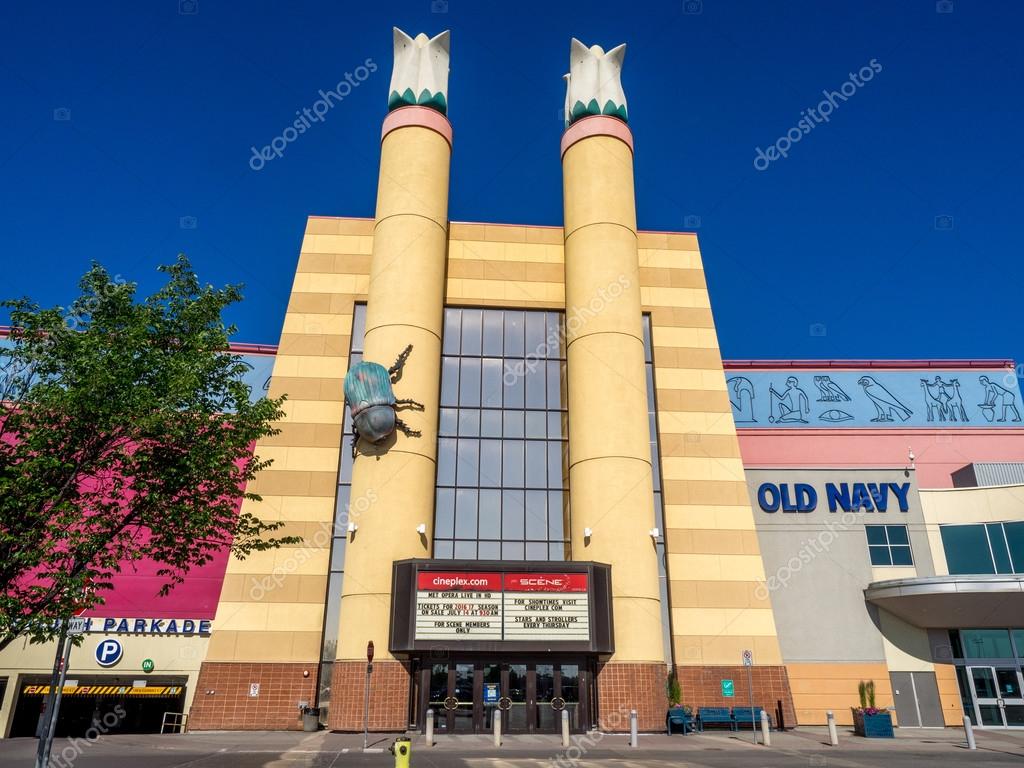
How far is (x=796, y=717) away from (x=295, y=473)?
2247 cm

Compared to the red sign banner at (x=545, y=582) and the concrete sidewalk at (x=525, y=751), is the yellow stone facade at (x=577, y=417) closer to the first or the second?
the red sign banner at (x=545, y=582)

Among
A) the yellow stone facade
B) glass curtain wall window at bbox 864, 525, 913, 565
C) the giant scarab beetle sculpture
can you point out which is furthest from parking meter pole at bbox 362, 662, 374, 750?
glass curtain wall window at bbox 864, 525, 913, 565

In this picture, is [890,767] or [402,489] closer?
[890,767]

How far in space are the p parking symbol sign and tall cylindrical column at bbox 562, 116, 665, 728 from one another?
1815cm

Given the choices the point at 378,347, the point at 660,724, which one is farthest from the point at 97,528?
the point at 660,724

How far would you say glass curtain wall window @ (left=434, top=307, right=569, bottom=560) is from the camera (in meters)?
30.8

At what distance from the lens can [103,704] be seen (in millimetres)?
30578

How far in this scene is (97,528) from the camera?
53.4 ft

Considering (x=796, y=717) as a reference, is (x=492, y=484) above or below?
above

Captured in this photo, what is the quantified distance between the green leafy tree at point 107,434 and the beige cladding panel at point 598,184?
1989 centimetres

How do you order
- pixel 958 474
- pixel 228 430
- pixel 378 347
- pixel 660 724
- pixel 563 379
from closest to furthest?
pixel 228 430
pixel 660 724
pixel 378 347
pixel 563 379
pixel 958 474

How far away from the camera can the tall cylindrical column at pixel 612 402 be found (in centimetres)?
2716

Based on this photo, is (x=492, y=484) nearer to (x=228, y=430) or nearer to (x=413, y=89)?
(x=228, y=430)

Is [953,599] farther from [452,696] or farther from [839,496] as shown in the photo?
[452,696]
